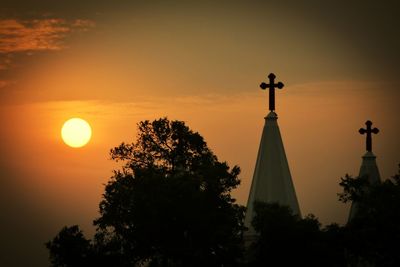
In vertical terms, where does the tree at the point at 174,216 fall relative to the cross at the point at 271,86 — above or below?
below

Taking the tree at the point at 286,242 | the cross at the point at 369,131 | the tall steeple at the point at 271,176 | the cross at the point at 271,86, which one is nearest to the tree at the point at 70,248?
the tall steeple at the point at 271,176

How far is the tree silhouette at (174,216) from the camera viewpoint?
4669 centimetres

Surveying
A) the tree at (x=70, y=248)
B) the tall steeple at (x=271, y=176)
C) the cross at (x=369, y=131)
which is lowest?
the tree at (x=70, y=248)

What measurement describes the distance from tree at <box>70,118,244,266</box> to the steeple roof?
46.2 inches

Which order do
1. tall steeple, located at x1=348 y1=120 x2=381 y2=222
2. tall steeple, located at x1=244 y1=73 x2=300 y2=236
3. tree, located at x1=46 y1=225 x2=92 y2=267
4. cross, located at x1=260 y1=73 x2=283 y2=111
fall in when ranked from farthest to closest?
tall steeple, located at x1=348 y1=120 x2=381 y2=222 → cross, located at x1=260 y1=73 x2=283 y2=111 → tall steeple, located at x1=244 y1=73 x2=300 y2=236 → tree, located at x1=46 y1=225 x2=92 y2=267

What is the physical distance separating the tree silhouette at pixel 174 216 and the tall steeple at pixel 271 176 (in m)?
1.08

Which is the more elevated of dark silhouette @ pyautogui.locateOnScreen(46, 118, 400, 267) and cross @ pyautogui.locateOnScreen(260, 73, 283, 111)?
cross @ pyautogui.locateOnScreen(260, 73, 283, 111)

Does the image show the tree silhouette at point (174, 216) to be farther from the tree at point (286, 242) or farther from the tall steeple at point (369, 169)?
the tall steeple at point (369, 169)

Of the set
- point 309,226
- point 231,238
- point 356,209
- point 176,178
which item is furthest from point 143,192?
point 356,209

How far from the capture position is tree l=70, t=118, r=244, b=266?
46656mm

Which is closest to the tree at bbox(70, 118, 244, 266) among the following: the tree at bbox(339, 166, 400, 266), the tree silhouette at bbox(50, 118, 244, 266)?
the tree silhouette at bbox(50, 118, 244, 266)

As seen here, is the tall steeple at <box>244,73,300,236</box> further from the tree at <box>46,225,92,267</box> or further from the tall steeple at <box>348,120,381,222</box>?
the tree at <box>46,225,92,267</box>

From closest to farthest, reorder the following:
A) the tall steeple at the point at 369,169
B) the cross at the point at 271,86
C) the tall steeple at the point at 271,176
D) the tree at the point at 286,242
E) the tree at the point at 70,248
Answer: the tree at the point at 286,242 → the tree at the point at 70,248 → the tall steeple at the point at 271,176 → the cross at the point at 271,86 → the tall steeple at the point at 369,169

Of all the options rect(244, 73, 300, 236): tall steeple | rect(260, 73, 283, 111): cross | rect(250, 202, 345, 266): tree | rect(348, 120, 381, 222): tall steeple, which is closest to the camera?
rect(250, 202, 345, 266): tree
